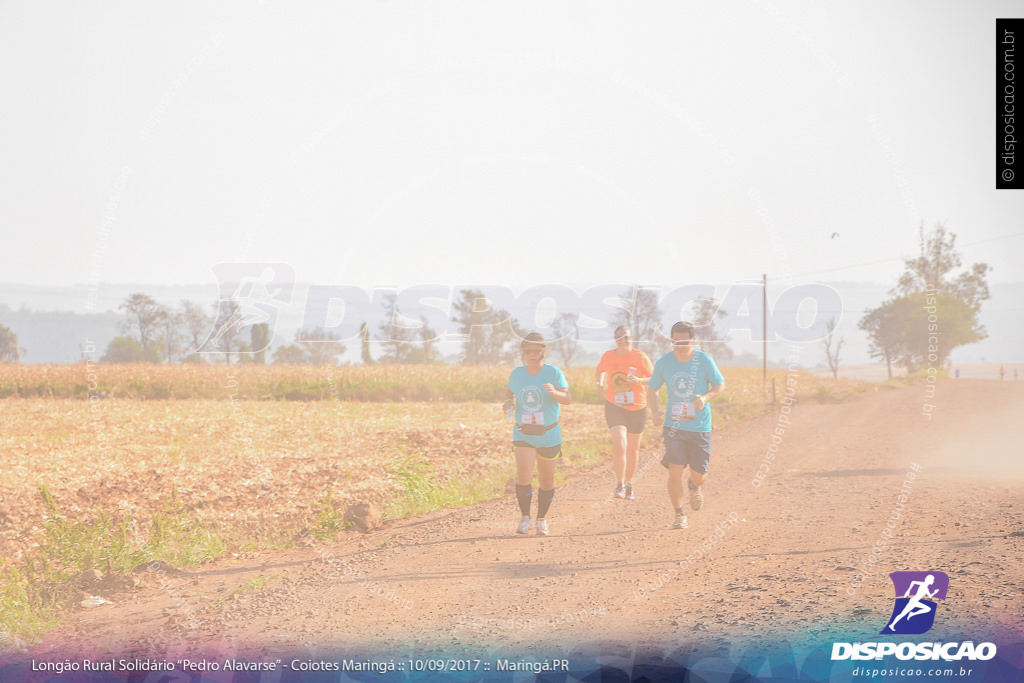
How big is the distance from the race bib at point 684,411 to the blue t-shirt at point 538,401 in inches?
52.4

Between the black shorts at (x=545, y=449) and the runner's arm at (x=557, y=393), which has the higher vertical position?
the runner's arm at (x=557, y=393)

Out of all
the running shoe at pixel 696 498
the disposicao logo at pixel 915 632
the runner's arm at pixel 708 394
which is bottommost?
the disposicao logo at pixel 915 632

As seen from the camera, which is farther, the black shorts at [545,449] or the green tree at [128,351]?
the green tree at [128,351]

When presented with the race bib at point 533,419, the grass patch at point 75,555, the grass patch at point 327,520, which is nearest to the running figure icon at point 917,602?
the race bib at point 533,419

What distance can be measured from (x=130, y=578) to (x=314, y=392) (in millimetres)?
25831

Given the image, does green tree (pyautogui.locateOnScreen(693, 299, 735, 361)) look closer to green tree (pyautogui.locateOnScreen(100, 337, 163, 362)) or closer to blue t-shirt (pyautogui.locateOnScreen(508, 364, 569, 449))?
blue t-shirt (pyautogui.locateOnScreen(508, 364, 569, 449))

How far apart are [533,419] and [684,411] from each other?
1.73m

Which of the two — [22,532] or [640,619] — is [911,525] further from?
[22,532]

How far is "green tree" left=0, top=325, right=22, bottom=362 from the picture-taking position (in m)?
43.0

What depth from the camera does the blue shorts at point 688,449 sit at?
26.8 feet

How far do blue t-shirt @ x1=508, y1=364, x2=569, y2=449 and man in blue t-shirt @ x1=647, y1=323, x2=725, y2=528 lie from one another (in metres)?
1.30

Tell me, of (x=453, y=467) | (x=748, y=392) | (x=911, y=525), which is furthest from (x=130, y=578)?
(x=748, y=392)

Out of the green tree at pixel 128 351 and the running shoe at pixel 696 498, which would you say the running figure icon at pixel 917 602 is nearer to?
the running shoe at pixel 696 498

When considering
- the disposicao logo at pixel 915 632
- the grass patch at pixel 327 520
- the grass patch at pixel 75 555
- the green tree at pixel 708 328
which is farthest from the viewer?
the green tree at pixel 708 328
